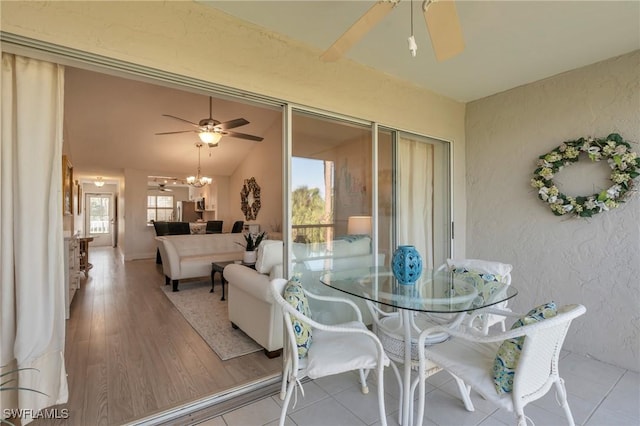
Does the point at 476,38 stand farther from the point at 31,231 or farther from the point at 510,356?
the point at 31,231

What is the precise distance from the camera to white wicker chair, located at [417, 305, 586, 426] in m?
1.26

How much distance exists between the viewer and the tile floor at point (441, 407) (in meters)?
1.84

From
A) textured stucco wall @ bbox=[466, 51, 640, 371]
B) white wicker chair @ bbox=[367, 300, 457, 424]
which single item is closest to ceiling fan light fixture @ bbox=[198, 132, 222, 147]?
textured stucco wall @ bbox=[466, 51, 640, 371]

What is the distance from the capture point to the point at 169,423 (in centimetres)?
181

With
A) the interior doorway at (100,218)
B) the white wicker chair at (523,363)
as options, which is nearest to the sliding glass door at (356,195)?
the white wicker chair at (523,363)

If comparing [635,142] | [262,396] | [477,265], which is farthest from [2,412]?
[635,142]

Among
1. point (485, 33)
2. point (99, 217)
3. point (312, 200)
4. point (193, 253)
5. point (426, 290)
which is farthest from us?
point (99, 217)

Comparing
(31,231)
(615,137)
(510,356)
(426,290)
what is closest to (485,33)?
(615,137)

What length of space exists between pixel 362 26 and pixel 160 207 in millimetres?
11844

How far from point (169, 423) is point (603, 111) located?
406 centimetres

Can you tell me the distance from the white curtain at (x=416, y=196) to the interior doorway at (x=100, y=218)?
480 inches

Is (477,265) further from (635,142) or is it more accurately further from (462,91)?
(462,91)

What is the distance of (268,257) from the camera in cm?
273

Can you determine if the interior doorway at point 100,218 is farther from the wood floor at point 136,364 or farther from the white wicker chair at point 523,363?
the white wicker chair at point 523,363
